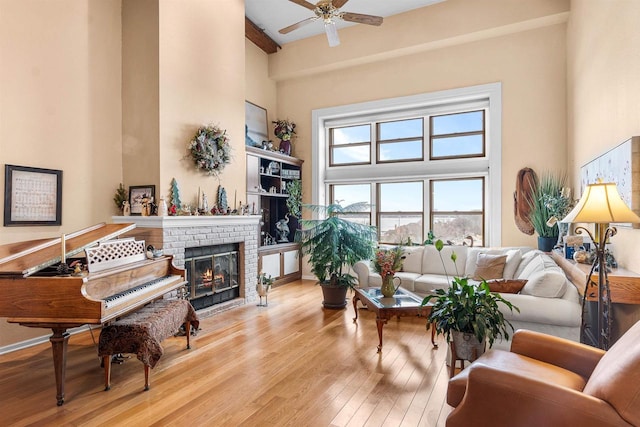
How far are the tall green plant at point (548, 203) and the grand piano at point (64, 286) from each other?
5005mm

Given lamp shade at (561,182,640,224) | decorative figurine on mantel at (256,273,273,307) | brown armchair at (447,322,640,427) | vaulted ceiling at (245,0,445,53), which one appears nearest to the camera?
brown armchair at (447,322,640,427)

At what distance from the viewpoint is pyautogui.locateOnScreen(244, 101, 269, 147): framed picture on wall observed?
6785 mm

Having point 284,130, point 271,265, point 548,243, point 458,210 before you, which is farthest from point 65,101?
point 548,243

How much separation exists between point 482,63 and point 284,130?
3.79m

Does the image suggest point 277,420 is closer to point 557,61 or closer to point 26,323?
point 26,323

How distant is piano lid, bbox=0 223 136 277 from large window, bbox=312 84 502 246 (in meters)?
4.12

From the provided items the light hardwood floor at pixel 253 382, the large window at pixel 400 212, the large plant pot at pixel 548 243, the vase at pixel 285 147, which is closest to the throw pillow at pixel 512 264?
the large plant pot at pixel 548 243

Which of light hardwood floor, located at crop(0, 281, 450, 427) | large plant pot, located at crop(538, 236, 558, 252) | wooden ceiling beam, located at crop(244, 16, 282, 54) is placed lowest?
light hardwood floor, located at crop(0, 281, 450, 427)

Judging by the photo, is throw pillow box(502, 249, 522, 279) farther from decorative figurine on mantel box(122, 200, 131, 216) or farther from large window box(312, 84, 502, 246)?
decorative figurine on mantel box(122, 200, 131, 216)

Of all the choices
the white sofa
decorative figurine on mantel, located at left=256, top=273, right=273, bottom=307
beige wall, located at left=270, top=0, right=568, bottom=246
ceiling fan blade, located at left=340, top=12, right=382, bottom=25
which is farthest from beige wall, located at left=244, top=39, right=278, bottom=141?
the white sofa

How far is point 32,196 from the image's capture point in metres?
3.66

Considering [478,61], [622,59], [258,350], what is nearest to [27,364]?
[258,350]

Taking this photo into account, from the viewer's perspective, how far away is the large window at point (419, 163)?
6.14m

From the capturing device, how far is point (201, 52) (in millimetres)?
5035
